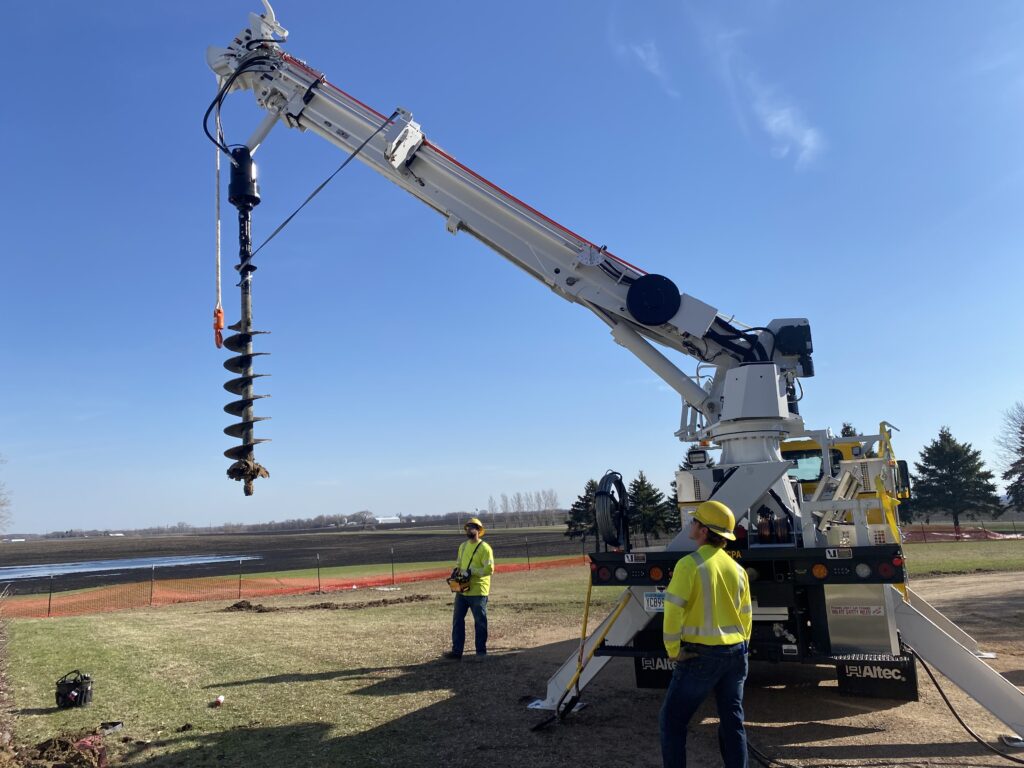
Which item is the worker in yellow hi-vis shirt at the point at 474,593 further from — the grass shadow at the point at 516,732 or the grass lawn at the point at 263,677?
the grass shadow at the point at 516,732

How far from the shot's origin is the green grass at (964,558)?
1995 centimetres

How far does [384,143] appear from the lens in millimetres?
8992

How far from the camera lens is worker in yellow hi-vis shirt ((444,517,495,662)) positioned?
929 centimetres

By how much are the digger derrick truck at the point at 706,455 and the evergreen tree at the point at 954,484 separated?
156 feet

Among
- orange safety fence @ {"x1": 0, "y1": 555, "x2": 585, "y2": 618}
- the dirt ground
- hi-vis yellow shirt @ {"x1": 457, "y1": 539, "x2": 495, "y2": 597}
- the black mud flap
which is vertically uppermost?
hi-vis yellow shirt @ {"x1": 457, "y1": 539, "x2": 495, "y2": 597}

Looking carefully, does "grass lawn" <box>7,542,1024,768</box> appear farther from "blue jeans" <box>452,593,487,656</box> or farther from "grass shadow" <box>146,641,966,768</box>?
"blue jeans" <box>452,593,487,656</box>

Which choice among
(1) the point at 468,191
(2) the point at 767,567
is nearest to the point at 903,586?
(2) the point at 767,567

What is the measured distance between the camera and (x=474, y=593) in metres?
9.31

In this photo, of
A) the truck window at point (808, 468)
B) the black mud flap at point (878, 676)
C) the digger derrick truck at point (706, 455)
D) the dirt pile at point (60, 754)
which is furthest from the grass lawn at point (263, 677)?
the truck window at point (808, 468)

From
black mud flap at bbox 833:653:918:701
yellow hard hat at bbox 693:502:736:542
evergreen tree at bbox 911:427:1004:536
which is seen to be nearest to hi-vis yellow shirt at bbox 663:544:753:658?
yellow hard hat at bbox 693:502:736:542

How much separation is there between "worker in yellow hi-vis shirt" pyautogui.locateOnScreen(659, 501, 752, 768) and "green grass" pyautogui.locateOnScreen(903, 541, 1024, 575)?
579 inches

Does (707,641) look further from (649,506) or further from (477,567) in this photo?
(649,506)

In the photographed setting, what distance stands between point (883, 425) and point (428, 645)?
23.0 ft

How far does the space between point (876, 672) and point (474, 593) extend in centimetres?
495
